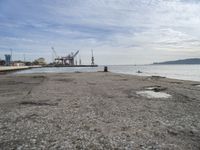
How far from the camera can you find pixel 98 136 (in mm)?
6273

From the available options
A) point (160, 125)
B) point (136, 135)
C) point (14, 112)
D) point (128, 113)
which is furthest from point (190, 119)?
point (14, 112)

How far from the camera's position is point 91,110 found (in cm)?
984

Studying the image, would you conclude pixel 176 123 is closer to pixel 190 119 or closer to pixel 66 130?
pixel 190 119

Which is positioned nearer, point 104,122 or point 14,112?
point 104,122

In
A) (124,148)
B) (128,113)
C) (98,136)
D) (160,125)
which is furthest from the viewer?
(128,113)

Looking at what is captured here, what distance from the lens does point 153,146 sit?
18.2 feet

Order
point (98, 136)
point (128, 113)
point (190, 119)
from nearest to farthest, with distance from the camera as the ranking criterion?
point (98, 136), point (190, 119), point (128, 113)

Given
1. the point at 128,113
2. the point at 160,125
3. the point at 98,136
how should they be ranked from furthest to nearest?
the point at 128,113
the point at 160,125
the point at 98,136

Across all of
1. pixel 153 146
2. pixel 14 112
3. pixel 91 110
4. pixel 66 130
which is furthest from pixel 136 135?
pixel 14 112

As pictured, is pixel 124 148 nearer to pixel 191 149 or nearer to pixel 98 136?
pixel 98 136

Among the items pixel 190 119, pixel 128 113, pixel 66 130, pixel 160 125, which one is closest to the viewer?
pixel 66 130

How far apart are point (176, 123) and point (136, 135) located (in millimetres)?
2098

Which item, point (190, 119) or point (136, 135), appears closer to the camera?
point (136, 135)

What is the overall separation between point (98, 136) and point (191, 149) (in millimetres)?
2355
